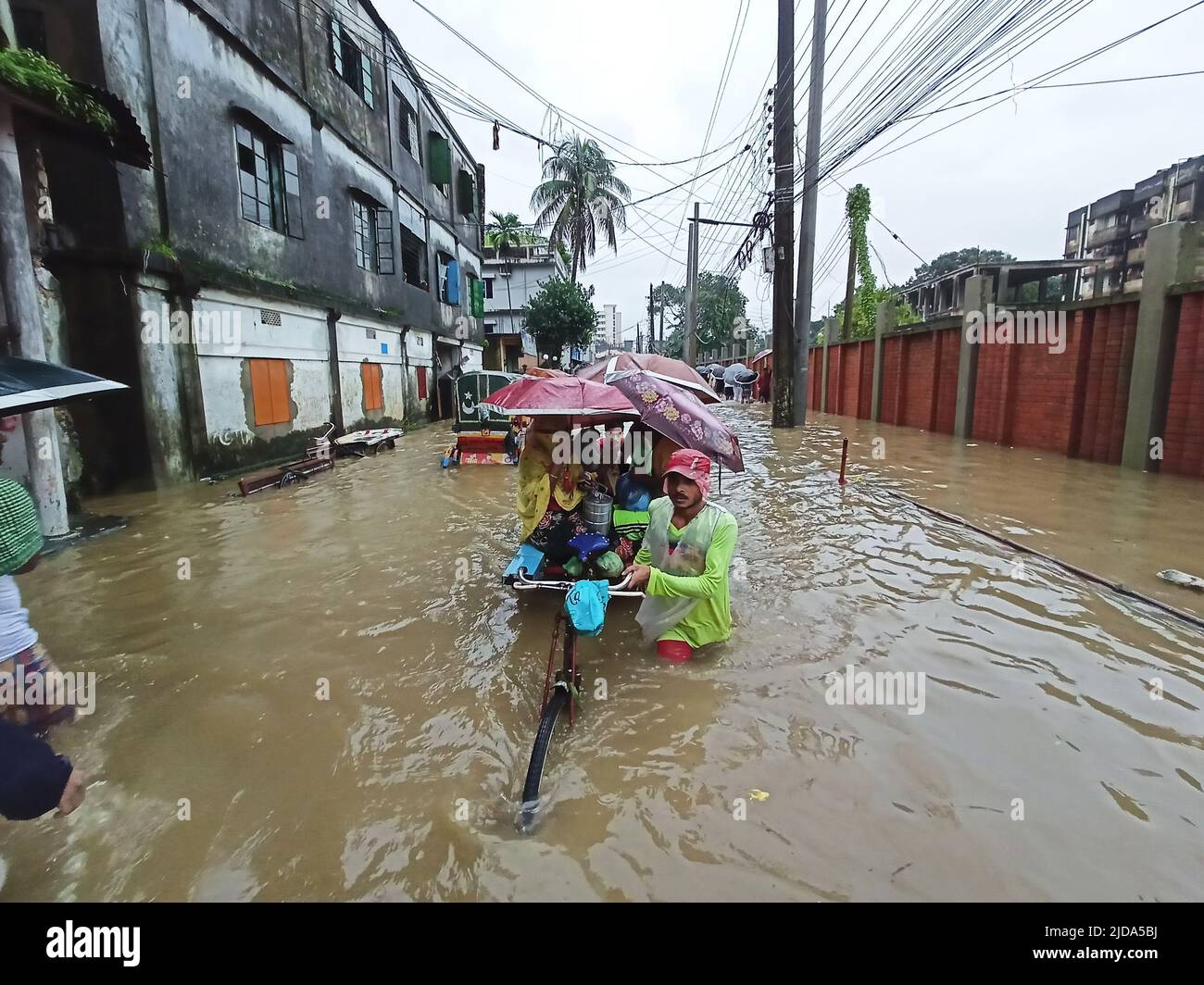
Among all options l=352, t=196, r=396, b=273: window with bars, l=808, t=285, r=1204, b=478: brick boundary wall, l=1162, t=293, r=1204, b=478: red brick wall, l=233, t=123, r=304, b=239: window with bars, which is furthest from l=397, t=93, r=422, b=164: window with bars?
l=1162, t=293, r=1204, b=478: red brick wall

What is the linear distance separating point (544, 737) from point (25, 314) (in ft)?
25.4

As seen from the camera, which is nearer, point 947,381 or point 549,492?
point 549,492

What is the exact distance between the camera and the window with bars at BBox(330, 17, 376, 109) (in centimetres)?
1512

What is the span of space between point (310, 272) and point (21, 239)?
25.0 feet

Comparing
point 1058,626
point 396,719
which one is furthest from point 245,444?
point 1058,626

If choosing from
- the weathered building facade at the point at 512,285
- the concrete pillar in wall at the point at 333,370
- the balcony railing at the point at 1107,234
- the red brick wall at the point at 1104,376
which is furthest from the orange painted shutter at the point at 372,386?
the balcony railing at the point at 1107,234

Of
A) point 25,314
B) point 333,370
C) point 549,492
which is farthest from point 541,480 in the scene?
point 333,370

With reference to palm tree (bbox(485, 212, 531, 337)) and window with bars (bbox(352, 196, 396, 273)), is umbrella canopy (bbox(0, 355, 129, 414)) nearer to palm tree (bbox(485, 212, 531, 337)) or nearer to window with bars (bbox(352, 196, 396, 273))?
window with bars (bbox(352, 196, 396, 273))

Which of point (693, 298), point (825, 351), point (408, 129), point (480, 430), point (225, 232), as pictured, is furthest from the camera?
point (693, 298)

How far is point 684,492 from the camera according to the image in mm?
3844

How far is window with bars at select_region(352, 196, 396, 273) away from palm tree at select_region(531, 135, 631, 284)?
50.9 ft

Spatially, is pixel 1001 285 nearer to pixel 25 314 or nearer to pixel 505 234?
pixel 25 314

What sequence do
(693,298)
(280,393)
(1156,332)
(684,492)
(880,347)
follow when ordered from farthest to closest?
(693,298) → (880,347) → (280,393) → (1156,332) → (684,492)
